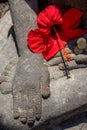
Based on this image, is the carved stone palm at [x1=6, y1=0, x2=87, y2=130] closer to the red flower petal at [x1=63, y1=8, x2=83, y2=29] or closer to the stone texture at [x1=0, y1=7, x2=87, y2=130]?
the stone texture at [x1=0, y1=7, x2=87, y2=130]

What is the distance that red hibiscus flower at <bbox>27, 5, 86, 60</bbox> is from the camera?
112 inches

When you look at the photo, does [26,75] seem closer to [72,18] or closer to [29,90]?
[29,90]

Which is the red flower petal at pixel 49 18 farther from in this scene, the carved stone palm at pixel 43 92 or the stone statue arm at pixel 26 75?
the carved stone palm at pixel 43 92

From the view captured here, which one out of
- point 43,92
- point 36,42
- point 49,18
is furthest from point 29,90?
point 49,18

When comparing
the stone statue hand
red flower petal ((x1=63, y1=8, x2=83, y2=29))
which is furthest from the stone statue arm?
red flower petal ((x1=63, y1=8, x2=83, y2=29))

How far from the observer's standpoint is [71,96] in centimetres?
266

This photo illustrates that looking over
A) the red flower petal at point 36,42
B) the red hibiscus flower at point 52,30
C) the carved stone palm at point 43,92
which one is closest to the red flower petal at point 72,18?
the red hibiscus flower at point 52,30

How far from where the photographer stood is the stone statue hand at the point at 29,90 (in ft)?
8.59

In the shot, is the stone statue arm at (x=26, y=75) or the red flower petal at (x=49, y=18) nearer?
the stone statue arm at (x=26, y=75)

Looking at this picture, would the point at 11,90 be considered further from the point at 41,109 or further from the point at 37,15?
the point at 37,15

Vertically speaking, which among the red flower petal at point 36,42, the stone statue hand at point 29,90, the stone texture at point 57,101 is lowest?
the stone texture at point 57,101

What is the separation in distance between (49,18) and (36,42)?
0.17m

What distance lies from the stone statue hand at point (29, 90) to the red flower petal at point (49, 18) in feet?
0.77

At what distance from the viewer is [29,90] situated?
2643 mm
